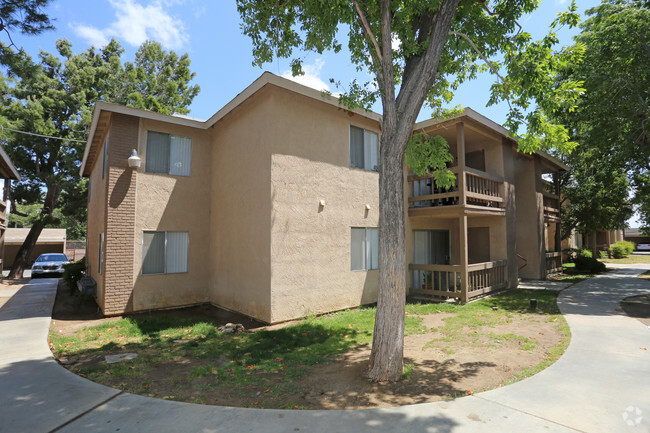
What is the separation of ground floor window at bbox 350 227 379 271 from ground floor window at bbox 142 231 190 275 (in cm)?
517

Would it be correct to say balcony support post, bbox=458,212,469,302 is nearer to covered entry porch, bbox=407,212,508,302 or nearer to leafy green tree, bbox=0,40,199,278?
covered entry porch, bbox=407,212,508,302

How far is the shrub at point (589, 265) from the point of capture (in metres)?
18.2

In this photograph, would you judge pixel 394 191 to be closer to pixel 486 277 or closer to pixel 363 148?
pixel 363 148

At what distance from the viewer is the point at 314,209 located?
919 cm

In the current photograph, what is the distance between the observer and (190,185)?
10.7 metres

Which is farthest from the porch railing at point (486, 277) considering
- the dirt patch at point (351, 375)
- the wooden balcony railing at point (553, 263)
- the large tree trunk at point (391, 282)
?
the large tree trunk at point (391, 282)

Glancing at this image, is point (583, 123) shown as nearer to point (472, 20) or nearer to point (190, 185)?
point (472, 20)

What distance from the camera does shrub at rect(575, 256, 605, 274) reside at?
18203 millimetres

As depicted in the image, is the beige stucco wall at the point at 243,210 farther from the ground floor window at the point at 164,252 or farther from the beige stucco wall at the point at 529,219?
the beige stucco wall at the point at 529,219

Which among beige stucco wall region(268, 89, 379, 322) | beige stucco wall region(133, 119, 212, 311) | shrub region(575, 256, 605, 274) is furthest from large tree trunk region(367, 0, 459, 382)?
shrub region(575, 256, 605, 274)

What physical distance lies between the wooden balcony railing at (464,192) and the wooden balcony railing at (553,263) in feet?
20.5

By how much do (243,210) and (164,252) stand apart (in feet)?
9.56

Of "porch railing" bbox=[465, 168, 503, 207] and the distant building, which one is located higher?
"porch railing" bbox=[465, 168, 503, 207]

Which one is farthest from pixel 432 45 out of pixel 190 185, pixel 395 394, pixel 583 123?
pixel 583 123
